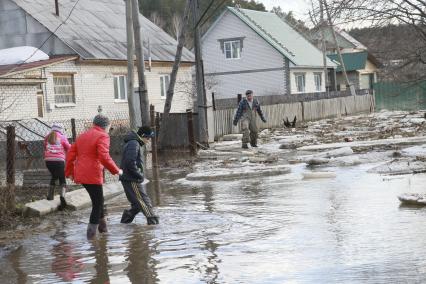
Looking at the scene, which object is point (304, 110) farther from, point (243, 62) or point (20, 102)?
point (20, 102)

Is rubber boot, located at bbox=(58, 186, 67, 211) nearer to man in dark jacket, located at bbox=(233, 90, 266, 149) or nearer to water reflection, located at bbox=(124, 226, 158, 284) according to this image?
water reflection, located at bbox=(124, 226, 158, 284)

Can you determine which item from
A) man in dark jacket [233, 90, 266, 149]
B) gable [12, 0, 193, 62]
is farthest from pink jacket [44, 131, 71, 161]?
gable [12, 0, 193, 62]

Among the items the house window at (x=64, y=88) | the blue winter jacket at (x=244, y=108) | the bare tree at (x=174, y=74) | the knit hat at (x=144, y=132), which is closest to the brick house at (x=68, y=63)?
the house window at (x=64, y=88)

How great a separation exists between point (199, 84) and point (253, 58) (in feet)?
98.6

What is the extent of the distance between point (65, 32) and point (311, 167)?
1793 cm

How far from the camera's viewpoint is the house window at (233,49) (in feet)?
169

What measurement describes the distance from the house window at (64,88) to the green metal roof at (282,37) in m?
22.3

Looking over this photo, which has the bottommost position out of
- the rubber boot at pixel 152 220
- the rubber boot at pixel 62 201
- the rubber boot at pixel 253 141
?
the rubber boot at pixel 152 220

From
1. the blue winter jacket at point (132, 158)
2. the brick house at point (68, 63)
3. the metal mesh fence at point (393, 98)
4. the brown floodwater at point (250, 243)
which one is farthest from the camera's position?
the metal mesh fence at point (393, 98)

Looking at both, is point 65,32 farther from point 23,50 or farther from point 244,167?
point 244,167

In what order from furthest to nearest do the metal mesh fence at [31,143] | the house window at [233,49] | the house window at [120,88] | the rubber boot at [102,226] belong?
the house window at [233,49]
the house window at [120,88]
the metal mesh fence at [31,143]
the rubber boot at [102,226]

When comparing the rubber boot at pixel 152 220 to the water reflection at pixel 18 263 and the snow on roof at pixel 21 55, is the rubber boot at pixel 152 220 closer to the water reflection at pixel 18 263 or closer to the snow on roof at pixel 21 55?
the water reflection at pixel 18 263

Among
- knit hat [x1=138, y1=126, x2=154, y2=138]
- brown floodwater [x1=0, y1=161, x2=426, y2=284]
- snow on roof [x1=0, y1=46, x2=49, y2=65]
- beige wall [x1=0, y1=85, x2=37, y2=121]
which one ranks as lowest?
brown floodwater [x1=0, y1=161, x2=426, y2=284]

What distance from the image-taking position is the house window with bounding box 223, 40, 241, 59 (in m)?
51.7
